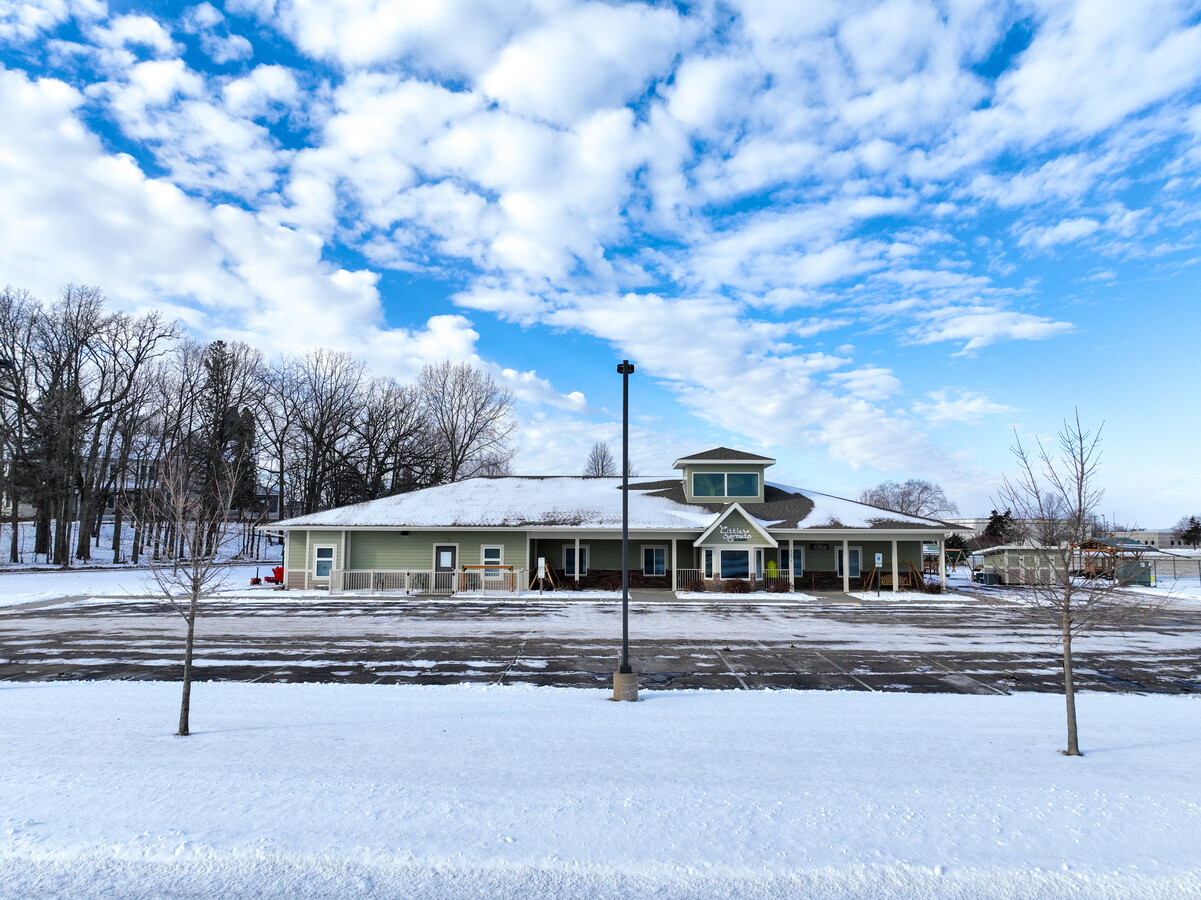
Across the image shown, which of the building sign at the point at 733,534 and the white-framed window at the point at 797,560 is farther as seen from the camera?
the white-framed window at the point at 797,560

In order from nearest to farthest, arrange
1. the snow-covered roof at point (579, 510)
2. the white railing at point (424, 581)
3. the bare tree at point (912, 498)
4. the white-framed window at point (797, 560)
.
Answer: the white railing at point (424, 581), the snow-covered roof at point (579, 510), the white-framed window at point (797, 560), the bare tree at point (912, 498)

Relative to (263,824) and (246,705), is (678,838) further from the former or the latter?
(246,705)

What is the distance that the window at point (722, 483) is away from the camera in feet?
117

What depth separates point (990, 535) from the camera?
64.5 m

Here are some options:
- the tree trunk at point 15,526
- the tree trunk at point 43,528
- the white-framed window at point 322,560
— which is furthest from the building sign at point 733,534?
the tree trunk at point 15,526

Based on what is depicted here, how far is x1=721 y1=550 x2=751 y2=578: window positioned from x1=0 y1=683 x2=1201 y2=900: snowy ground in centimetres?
2289

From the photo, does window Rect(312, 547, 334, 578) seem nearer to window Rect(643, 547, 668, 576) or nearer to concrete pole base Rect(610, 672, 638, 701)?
window Rect(643, 547, 668, 576)

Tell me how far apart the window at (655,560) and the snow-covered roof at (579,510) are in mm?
1927

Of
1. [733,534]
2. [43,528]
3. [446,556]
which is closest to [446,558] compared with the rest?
[446,556]

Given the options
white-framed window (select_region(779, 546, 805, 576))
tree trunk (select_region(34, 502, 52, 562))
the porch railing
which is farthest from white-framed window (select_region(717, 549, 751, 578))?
tree trunk (select_region(34, 502, 52, 562))

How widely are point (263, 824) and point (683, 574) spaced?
94.7 ft

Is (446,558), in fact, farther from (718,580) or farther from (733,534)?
(733,534)

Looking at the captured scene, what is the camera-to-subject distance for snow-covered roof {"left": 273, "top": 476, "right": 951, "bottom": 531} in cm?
3169

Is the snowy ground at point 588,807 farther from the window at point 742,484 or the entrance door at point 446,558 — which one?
the window at point 742,484
